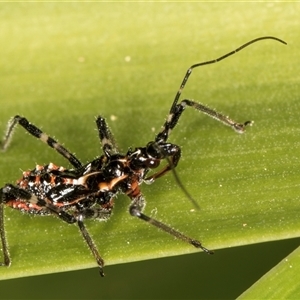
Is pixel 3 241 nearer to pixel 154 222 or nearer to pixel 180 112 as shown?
pixel 154 222

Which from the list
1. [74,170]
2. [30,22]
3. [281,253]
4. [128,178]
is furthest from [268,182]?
[30,22]

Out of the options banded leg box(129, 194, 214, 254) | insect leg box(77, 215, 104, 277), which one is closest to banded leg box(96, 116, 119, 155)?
banded leg box(129, 194, 214, 254)

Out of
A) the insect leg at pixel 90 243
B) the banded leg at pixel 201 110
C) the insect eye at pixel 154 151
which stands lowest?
the insect leg at pixel 90 243

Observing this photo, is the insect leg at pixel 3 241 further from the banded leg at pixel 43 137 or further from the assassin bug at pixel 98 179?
the banded leg at pixel 43 137

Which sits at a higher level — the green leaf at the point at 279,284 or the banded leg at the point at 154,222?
the banded leg at the point at 154,222

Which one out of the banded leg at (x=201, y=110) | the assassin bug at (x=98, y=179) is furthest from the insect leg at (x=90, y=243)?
the banded leg at (x=201, y=110)

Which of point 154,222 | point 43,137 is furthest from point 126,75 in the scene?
point 154,222
